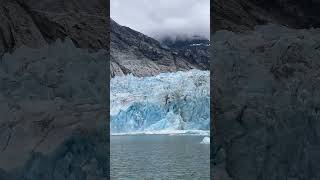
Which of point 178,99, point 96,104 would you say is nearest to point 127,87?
point 178,99

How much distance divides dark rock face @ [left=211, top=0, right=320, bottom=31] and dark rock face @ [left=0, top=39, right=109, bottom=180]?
1.03m

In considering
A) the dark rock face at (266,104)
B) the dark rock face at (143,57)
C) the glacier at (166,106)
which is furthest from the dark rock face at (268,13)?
the dark rock face at (143,57)

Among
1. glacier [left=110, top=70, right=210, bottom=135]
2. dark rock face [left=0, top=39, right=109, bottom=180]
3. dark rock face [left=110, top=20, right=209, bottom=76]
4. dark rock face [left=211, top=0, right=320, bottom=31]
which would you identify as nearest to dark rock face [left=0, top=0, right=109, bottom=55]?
dark rock face [left=0, top=39, right=109, bottom=180]

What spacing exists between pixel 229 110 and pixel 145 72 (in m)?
88.5

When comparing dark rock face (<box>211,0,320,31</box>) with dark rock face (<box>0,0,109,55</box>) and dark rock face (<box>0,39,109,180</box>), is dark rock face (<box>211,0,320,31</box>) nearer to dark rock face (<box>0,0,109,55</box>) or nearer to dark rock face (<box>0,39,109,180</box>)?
dark rock face (<box>0,0,109,55</box>)

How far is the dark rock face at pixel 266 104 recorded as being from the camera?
387 cm

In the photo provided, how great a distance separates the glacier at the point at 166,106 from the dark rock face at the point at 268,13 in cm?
3343

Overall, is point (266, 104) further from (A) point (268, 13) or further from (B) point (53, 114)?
(B) point (53, 114)

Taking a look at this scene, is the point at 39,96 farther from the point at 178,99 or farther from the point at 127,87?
the point at 127,87

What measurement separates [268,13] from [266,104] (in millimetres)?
713

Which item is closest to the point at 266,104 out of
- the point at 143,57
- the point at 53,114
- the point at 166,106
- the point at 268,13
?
the point at 268,13

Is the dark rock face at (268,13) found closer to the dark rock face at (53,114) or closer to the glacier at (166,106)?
the dark rock face at (53,114)

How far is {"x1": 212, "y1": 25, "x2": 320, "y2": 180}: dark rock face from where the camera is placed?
387cm

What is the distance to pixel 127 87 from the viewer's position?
47.2 meters
